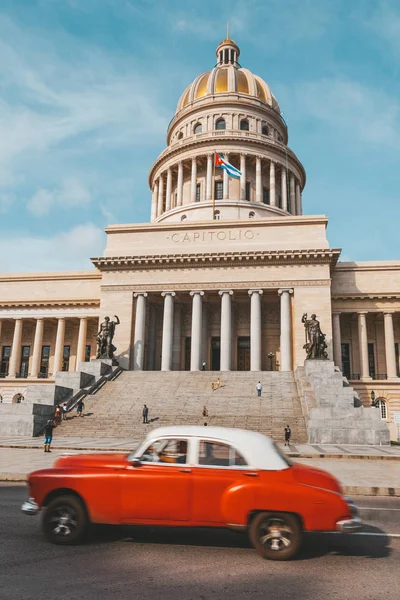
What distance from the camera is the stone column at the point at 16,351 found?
50.2 metres

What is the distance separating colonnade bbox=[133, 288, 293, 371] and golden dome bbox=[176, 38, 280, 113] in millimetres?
35326

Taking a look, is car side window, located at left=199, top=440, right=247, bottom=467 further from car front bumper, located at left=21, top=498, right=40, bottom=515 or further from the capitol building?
the capitol building

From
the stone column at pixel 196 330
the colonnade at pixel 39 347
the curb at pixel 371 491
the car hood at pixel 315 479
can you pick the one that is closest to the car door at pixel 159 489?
the car hood at pixel 315 479

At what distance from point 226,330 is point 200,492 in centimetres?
3603

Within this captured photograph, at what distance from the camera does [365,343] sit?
4456cm

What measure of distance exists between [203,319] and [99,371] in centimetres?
1309

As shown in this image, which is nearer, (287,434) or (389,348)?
(287,434)

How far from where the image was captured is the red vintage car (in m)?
6.55

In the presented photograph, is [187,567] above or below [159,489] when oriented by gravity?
below

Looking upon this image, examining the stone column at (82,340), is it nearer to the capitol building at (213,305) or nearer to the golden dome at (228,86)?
the capitol building at (213,305)

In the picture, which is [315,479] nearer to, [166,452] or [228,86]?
[166,452]

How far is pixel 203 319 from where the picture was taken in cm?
4653

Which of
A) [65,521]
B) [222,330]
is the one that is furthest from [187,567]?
[222,330]

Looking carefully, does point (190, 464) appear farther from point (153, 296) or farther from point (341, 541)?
point (153, 296)
